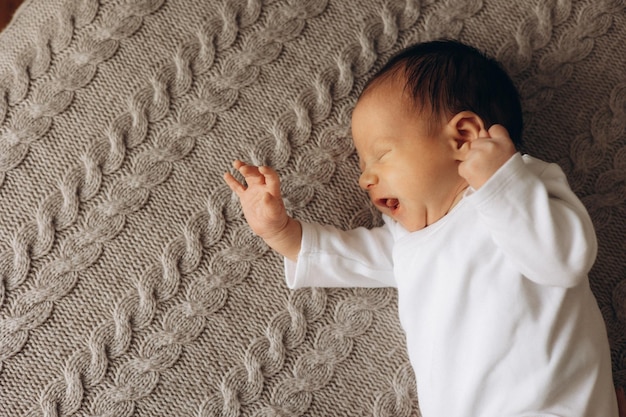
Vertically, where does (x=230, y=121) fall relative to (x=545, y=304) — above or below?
above

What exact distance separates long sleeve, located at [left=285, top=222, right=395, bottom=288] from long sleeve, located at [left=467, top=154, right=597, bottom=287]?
22cm

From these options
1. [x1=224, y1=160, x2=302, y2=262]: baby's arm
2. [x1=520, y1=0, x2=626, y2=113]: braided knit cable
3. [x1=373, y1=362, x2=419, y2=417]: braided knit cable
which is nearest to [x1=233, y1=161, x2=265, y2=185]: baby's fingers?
[x1=224, y1=160, x2=302, y2=262]: baby's arm

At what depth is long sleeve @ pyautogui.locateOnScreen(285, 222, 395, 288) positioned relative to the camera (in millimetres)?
1012

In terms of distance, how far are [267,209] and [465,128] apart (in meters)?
0.34

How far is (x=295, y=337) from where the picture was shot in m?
1.04

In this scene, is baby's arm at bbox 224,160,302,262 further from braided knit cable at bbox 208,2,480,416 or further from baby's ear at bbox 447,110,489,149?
baby's ear at bbox 447,110,489,149

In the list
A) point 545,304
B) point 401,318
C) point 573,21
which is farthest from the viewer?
point 573,21

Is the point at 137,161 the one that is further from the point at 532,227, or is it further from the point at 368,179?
the point at 532,227

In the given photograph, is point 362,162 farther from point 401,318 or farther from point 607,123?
point 607,123

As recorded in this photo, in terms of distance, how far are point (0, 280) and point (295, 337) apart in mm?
512

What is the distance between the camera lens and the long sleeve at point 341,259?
3.32 feet

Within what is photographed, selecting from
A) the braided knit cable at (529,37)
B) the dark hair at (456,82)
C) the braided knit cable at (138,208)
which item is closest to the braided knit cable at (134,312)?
the braided knit cable at (138,208)

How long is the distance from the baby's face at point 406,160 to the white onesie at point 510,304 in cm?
3

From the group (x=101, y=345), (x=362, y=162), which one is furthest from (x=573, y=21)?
(x=101, y=345)
